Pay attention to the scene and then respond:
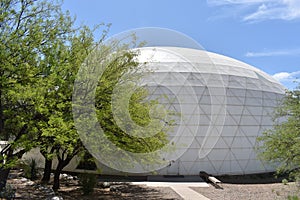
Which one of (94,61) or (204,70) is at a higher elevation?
(204,70)

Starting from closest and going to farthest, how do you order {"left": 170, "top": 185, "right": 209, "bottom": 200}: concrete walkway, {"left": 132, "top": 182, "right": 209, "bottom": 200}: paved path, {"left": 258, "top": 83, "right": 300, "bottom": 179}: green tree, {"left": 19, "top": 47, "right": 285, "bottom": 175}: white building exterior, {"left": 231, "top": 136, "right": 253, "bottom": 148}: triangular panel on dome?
{"left": 258, "top": 83, "right": 300, "bottom": 179}: green tree
{"left": 170, "top": 185, "right": 209, "bottom": 200}: concrete walkway
{"left": 132, "top": 182, "right": 209, "bottom": 200}: paved path
{"left": 19, "top": 47, "right": 285, "bottom": 175}: white building exterior
{"left": 231, "top": 136, "right": 253, "bottom": 148}: triangular panel on dome

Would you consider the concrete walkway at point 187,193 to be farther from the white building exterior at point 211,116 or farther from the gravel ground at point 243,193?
the white building exterior at point 211,116

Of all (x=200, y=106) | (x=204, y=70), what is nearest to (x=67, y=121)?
(x=200, y=106)

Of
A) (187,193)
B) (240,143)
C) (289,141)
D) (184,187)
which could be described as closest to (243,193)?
(187,193)

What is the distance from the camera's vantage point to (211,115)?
21.8 metres

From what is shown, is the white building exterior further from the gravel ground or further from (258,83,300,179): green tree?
(258,83,300,179): green tree

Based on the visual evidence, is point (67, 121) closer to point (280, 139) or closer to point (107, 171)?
point (280, 139)

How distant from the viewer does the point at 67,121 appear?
9547mm

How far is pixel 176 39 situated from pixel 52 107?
8.69 meters

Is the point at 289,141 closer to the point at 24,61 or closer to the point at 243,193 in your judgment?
the point at 243,193

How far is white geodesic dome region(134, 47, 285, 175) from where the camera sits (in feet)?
69.1

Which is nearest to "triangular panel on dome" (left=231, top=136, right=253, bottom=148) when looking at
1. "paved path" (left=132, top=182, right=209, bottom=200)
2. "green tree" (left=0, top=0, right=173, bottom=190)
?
"paved path" (left=132, top=182, right=209, bottom=200)

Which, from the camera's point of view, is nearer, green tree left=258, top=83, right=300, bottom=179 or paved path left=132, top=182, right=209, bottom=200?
green tree left=258, top=83, right=300, bottom=179

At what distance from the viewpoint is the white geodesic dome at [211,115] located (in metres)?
21.0
